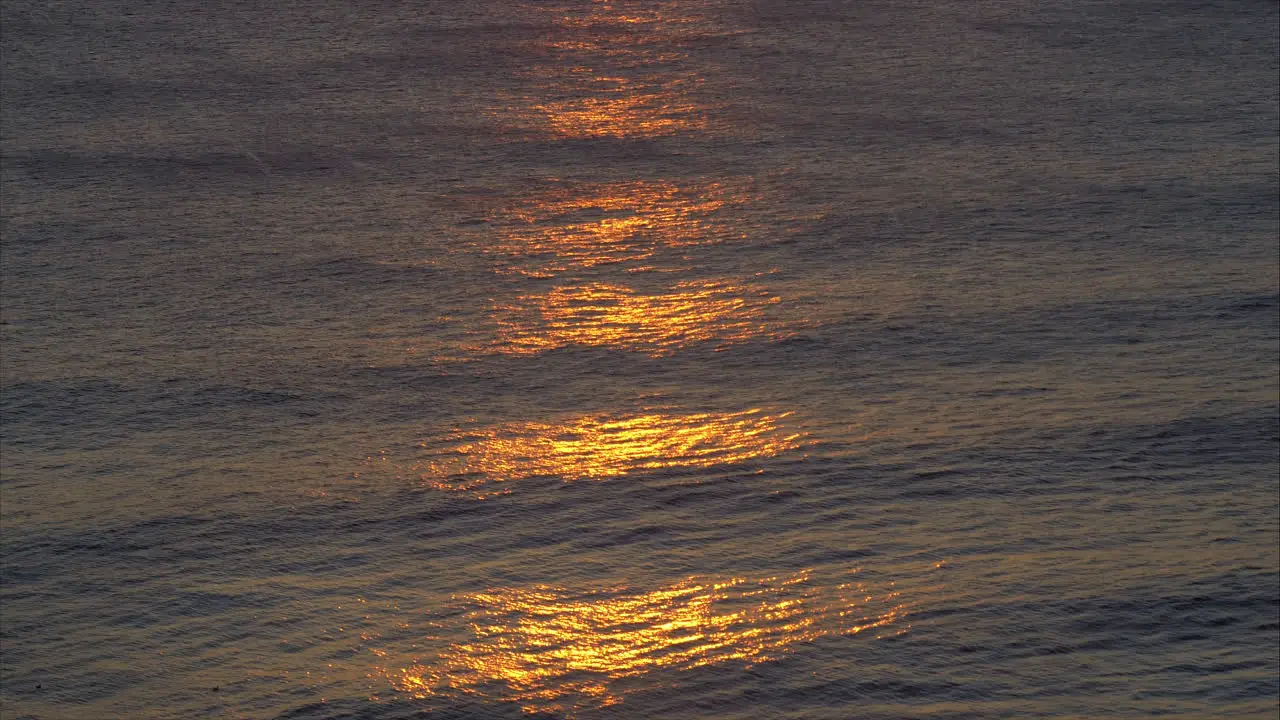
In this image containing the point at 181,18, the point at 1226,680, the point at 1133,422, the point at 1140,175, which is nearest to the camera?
the point at 1226,680

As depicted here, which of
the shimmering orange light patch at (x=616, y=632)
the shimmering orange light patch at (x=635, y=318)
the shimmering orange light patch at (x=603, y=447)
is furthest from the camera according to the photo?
the shimmering orange light patch at (x=635, y=318)

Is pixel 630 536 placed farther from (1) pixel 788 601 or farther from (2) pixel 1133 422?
(2) pixel 1133 422

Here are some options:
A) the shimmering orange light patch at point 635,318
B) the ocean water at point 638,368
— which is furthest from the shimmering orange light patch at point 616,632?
the shimmering orange light patch at point 635,318

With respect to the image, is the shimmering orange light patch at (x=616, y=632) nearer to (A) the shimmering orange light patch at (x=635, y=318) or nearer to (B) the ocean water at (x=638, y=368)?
(B) the ocean water at (x=638, y=368)

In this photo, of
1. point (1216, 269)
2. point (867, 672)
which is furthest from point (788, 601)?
point (1216, 269)

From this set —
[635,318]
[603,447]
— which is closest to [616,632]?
[603,447]

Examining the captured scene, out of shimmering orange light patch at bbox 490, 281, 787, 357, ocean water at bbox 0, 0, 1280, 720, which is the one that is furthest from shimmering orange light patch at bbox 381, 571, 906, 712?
shimmering orange light patch at bbox 490, 281, 787, 357

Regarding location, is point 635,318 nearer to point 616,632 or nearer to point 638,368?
point 638,368
